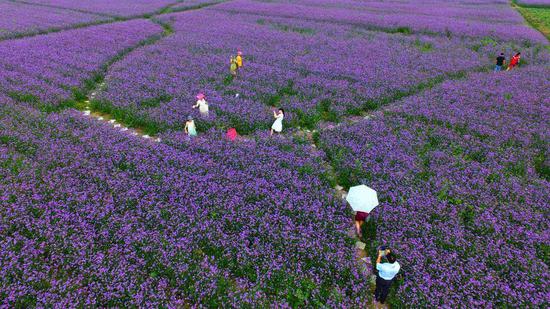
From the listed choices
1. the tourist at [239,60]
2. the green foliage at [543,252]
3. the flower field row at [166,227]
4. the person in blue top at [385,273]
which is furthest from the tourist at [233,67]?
the green foliage at [543,252]

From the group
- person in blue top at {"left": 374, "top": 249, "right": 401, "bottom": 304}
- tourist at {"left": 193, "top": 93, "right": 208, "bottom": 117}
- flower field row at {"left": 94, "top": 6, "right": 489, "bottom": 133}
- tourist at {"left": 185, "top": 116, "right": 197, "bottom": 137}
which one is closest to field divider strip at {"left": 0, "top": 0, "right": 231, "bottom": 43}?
flower field row at {"left": 94, "top": 6, "right": 489, "bottom": 133}

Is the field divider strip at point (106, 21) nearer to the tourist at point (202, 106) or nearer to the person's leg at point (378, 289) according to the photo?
the tourist at point (202, 106)

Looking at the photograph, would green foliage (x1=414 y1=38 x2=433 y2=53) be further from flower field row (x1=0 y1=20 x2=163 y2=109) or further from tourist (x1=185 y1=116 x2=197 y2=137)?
flower field row (x1=0 y1=20 x2=163 y2=109)

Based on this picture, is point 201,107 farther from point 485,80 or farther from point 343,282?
point 485,80

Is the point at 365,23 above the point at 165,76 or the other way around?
above

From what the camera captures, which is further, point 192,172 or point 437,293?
point 192,172

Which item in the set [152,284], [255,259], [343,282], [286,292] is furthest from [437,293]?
[152,284]

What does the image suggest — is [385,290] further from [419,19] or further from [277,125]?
[419,19]
